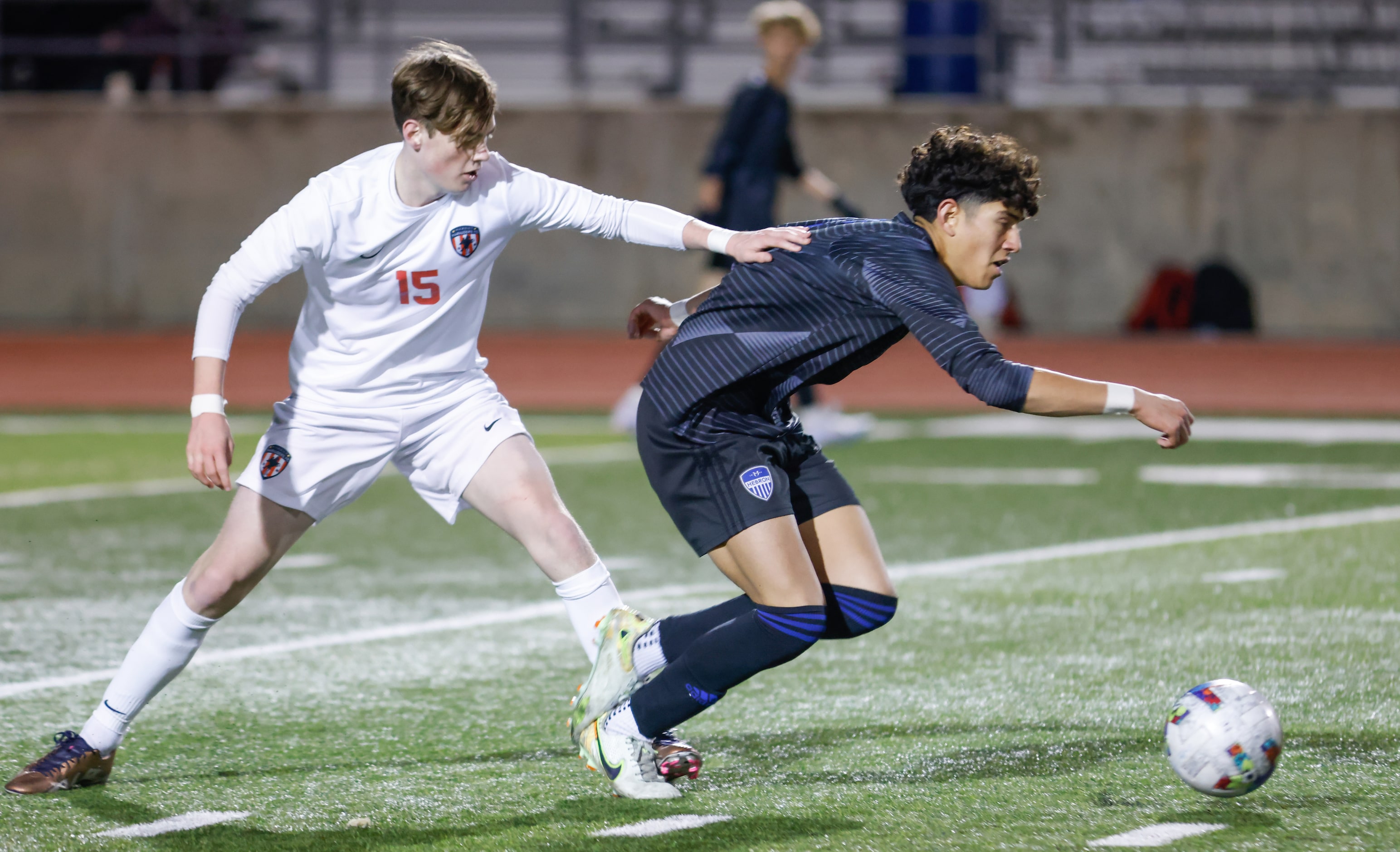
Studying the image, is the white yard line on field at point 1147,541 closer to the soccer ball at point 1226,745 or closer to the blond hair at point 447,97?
the soccer ball at point 1226,745

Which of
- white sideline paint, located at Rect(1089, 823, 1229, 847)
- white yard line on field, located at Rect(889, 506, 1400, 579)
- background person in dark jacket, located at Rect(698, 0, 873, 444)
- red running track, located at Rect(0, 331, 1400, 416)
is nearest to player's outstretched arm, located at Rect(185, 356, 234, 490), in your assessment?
white sideline paint, located at Rect(1089, 823, 1229, 847)

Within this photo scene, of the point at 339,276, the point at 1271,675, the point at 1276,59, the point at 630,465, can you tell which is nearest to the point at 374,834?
the point at 339,276

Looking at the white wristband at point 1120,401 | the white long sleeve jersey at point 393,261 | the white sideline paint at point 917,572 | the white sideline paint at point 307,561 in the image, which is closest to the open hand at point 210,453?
the white long sleeve jersey at point 393,261

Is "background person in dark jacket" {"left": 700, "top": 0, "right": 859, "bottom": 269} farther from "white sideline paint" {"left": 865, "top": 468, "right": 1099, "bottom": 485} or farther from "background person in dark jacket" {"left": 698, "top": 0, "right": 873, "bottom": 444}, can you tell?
"white sideline paint" {"left": 865, "top": 468, "right": 1099, "bottom": 485}

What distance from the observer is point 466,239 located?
466 centimetres

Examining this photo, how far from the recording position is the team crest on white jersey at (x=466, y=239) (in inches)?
183

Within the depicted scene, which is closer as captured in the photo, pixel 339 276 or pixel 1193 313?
pixel 339 276

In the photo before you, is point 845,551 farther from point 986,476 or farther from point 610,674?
point 986,476

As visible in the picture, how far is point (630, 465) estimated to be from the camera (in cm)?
1109

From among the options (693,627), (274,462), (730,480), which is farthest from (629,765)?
(274,462)

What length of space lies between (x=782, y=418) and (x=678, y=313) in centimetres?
42

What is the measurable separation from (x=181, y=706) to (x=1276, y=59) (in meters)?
18.6

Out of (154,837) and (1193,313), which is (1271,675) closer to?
(154,837)

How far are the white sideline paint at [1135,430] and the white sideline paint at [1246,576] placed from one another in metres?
4.71
